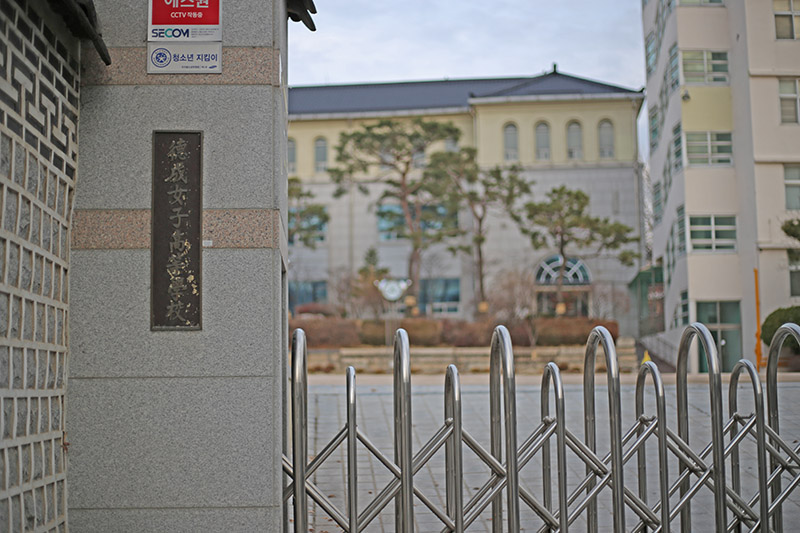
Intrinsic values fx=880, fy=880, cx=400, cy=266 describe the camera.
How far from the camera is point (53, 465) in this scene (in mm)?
3379

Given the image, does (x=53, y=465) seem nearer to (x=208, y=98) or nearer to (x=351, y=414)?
(x=351, y=414)

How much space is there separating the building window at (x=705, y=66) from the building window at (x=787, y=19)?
93.4 inches

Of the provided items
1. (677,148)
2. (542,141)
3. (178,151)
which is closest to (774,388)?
(178,151)

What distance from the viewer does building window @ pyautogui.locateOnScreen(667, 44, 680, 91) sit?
17.6 m

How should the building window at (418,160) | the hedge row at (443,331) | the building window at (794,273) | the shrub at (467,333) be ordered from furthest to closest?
the building window at (418,160)
the shrub at (467,333)
the hedge row at (443,331)
the building window at (794,273)

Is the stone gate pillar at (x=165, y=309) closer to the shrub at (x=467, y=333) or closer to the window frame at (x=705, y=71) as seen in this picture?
the window frame at (x=705, y=71)

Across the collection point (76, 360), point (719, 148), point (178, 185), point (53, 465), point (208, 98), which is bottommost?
point (53, 465)

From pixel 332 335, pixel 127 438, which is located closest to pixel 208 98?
pixel 127 438

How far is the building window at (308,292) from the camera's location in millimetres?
28828

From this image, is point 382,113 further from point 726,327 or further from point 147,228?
point 147,228

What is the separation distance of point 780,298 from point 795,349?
190cm

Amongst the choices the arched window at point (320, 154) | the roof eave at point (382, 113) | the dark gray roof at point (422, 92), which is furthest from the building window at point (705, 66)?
the arched window at point (320, 154)

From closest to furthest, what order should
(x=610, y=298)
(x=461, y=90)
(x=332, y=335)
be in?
1. (x=332, y=335)
2. (x=610, y=298)
3. (x=461, y=90)

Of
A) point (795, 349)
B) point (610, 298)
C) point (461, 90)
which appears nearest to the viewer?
point (795, 349)
